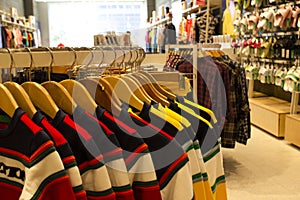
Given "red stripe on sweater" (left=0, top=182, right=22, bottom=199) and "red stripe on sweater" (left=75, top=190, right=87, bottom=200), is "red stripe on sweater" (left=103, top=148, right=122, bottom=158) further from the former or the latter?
"red stripe on sweater" (left=0, top=182, right=22, bottom=199)

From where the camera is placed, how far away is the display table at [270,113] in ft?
13.9

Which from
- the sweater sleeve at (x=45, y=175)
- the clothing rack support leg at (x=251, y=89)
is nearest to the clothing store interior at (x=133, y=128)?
the sweater sleeve at (x=45, y=175)

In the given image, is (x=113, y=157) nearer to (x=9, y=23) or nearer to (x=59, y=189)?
(x=59, y=189)

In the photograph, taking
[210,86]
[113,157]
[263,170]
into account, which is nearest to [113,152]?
[113,157]

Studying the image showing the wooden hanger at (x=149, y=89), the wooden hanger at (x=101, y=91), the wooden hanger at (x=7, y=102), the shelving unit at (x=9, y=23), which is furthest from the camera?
the shelving unit at (x=9, y=23)

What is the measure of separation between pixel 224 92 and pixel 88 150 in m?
2.23

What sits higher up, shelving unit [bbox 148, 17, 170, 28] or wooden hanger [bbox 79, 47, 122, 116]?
shelving unit [bbox 148, 17, 170, 28]

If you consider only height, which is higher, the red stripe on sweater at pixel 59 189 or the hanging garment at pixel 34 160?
the hanging garment at pixel 34 160

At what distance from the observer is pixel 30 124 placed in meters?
0.81

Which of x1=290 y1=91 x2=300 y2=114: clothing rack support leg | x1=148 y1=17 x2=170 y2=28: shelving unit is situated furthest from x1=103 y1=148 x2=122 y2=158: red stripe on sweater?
x1=148 y1=17 x2=170 y2=28: shelving unit

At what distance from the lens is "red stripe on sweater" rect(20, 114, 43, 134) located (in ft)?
2.63

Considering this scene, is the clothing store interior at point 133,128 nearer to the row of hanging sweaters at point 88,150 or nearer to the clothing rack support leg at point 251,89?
the row of hanging sweaters at point 88,150

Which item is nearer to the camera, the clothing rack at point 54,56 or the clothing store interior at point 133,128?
the clothing store interior at point 133,128

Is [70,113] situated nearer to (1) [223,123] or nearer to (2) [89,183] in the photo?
(2) [89,183]
